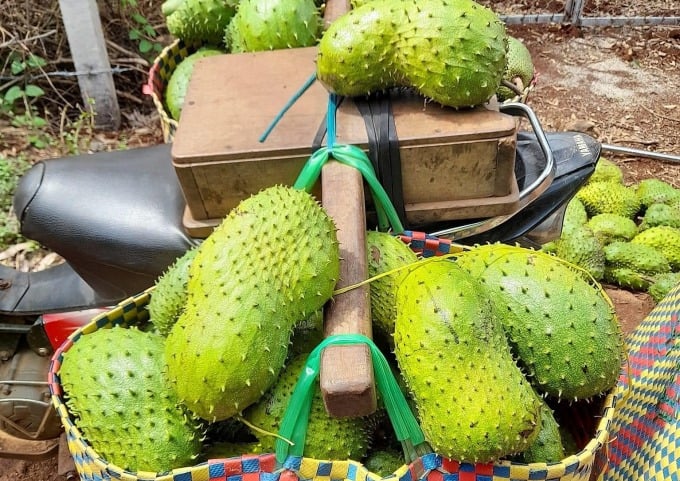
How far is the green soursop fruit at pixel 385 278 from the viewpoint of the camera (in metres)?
1.54

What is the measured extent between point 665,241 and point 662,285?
0.38 meters

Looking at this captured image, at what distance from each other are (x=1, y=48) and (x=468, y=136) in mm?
Answer: 4391

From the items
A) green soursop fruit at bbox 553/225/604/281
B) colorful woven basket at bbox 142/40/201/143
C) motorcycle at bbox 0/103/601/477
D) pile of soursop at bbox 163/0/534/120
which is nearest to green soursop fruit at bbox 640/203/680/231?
green soursop fruit at bbox 553/225/604/281

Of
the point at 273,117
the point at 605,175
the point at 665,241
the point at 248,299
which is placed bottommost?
Result: the point at 665,241

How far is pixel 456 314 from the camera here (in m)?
1.27

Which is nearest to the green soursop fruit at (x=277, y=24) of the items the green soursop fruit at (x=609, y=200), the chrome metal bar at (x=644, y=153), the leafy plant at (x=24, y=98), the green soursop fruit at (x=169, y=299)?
the green soursop fruit at (x=169, y=299)

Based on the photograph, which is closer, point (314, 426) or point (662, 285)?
point (314, 426)

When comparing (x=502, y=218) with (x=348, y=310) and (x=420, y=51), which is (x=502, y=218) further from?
(x=348, y=310)

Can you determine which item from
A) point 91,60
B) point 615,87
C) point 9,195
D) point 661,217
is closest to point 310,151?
point 661,217

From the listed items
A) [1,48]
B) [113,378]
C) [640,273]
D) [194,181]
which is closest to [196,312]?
[113,378]

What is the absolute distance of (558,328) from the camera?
1390mm

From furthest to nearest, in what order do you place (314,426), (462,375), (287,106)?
(287,106) → (314,426) → (462,375)

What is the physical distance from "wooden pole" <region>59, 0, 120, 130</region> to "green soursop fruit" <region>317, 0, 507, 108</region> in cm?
290

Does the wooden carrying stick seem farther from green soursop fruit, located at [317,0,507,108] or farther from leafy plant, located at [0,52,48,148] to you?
leafy plant, located at [0,52,48,148]
